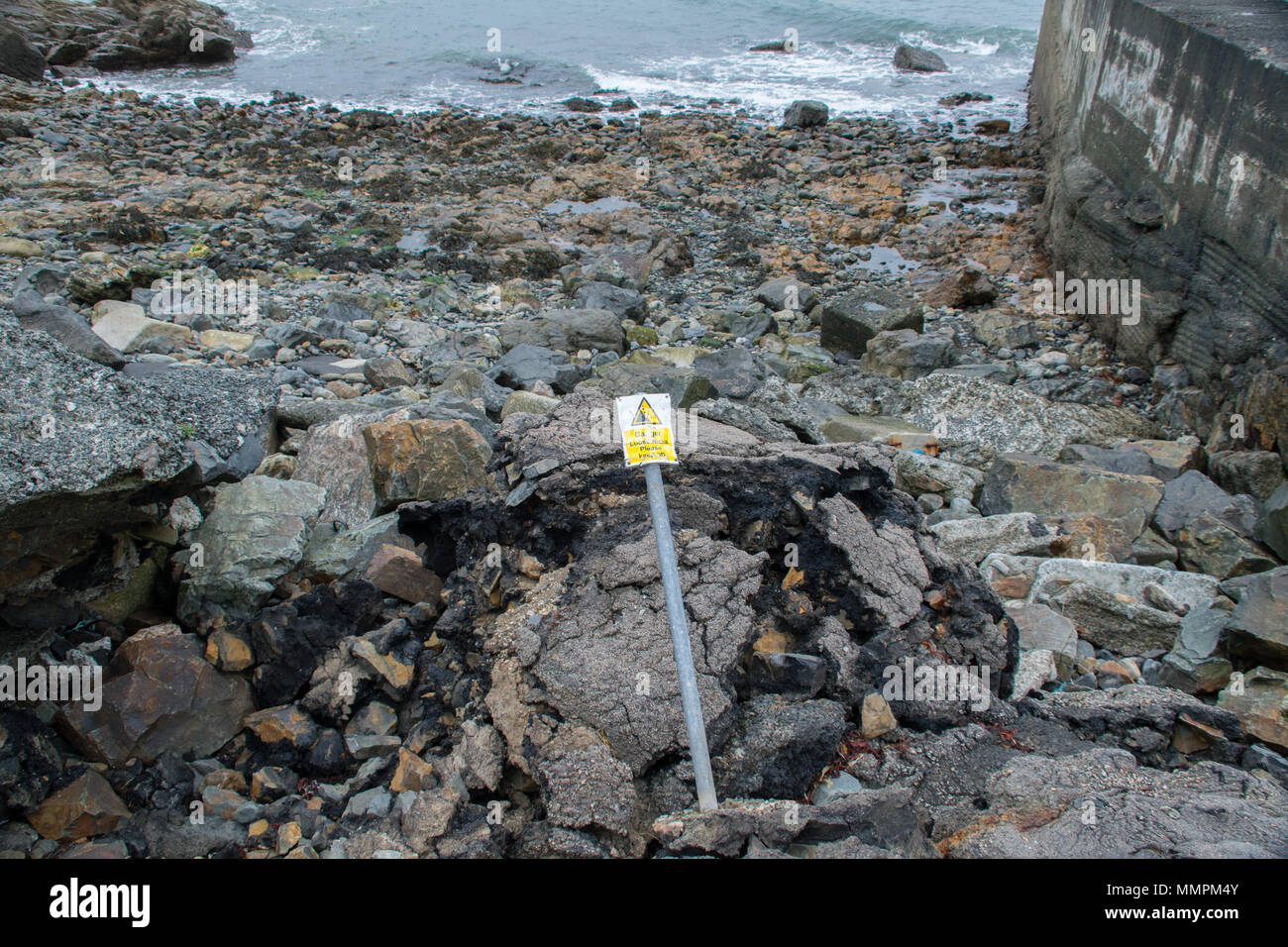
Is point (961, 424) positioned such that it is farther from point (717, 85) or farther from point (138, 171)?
point (717, 85)

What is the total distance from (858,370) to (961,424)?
5.21 ft

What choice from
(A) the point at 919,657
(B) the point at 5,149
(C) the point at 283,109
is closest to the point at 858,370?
(A) the point at 919,657

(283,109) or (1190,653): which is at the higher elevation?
(283,109)

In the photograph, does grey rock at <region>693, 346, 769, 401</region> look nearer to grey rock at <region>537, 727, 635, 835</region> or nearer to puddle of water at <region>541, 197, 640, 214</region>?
grey rock at <region>537, 727, 635, 835</region>

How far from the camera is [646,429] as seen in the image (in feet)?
7.43

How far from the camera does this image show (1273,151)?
227 inches

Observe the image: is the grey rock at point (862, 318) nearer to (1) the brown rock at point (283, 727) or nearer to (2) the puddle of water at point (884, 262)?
(2) the puddle of water at point (884, 262)

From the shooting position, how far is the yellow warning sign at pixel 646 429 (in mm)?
2238

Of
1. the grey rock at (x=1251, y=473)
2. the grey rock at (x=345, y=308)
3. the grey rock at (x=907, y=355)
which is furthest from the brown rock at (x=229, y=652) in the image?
the grey rock at (x=1251, y=473)

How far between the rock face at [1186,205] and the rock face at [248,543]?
6.23 meters

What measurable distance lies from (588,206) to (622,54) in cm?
1682

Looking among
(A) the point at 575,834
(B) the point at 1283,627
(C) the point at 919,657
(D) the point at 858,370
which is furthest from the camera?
(D) the point at 858,370

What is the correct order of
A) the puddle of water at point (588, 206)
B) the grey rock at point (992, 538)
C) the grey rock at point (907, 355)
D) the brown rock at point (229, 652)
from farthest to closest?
the puddle of water at point (588, 206)
the grey rock at point (907, 355)
the grey rock at point (992, 538)
the brown rock at point (229, 652)

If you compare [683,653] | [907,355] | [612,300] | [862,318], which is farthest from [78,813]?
[862,318]
